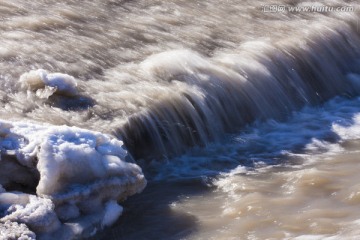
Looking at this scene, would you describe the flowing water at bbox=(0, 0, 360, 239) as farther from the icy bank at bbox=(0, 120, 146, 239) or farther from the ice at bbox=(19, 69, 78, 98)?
the icy bank at bbox=(0, 120, 146, 239)

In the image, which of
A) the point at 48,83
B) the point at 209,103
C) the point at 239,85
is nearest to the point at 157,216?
the point at 48,83

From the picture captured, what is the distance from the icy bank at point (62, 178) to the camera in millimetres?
4867

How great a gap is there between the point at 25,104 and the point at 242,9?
382 centimetres

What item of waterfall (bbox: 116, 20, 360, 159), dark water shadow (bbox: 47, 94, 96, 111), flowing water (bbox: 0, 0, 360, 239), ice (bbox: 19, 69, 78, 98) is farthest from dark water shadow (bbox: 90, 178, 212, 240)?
ice (bbox: 19, 69, 78, 98)

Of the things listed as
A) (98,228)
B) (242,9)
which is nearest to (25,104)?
(98,228)

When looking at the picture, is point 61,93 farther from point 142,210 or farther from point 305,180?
→ point 305,180

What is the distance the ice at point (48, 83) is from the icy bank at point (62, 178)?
1042mm

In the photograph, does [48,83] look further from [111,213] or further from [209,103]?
[111,213]

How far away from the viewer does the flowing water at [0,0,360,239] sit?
5676 mm

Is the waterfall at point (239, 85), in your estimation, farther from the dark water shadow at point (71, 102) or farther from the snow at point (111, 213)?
the snow at point (111, 213)

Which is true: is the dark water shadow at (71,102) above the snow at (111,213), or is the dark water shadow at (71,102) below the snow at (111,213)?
above

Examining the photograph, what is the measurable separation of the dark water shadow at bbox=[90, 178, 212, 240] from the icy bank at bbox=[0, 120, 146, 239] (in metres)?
0.09

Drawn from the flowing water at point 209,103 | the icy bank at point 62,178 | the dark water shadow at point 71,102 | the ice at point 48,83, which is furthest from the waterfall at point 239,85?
the icy bank at point 62,178

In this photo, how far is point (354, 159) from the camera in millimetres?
6738
